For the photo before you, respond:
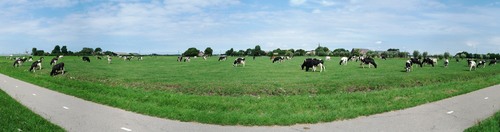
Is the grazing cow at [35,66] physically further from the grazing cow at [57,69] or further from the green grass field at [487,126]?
the green grass field at [487,126]

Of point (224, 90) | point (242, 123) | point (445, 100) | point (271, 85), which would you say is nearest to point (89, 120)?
point (242, 123)

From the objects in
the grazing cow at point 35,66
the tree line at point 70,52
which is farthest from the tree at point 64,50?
the grazing cow at point 35,66

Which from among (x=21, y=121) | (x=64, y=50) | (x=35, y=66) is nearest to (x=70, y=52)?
(x=64, y=50)

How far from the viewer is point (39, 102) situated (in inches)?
651

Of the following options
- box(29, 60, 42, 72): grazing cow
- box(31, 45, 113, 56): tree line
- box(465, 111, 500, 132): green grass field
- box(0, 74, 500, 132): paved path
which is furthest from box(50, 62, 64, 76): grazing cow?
box(31, 45, 113, 56): tree line

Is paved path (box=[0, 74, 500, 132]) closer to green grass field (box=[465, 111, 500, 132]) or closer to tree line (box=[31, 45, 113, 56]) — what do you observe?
green grass field (box=[465, 111, 500, 132])

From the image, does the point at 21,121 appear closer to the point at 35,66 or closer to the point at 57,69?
the point at 57,69

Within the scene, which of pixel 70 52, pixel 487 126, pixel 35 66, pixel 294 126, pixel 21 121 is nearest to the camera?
pixel 487 126

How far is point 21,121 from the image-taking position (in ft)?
38.1

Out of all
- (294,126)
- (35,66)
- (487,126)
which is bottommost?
(294,126)

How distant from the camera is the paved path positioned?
36.2 ft

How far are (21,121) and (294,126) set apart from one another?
8455mm

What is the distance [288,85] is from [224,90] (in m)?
4.02

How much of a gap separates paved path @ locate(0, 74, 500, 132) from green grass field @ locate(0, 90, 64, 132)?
0.41 m
